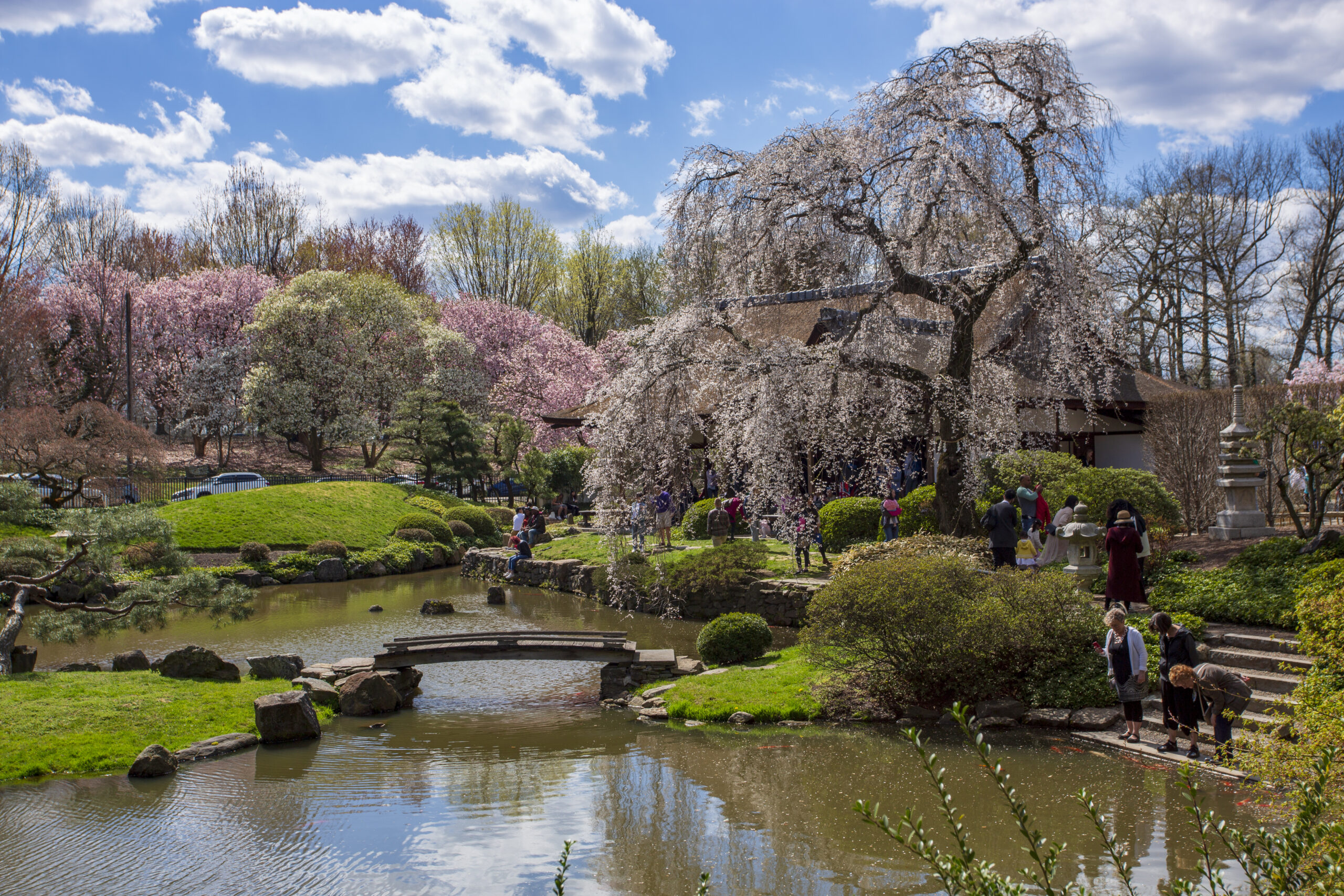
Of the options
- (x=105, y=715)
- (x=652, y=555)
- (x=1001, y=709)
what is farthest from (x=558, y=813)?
(x=652, y=555)

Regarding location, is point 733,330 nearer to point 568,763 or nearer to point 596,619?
point 568,763

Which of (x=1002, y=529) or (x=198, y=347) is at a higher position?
(x=198, y=347)

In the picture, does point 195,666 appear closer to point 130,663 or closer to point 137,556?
point 130,663

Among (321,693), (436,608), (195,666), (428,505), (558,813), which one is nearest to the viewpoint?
(558,813)

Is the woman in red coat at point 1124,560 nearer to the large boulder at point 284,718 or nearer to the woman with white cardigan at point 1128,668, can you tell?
the woman with white cardigan at point 1128,668

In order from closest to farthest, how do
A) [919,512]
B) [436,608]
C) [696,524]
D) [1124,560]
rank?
1. [1124,560]
2. [919,512]
3. [436,608]
4. [696,524]

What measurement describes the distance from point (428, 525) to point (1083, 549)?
2199 centimetres

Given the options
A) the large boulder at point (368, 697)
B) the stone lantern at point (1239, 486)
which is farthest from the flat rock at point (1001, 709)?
the large boulder at point (368, 697)

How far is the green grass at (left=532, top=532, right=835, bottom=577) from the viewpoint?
17.8 m

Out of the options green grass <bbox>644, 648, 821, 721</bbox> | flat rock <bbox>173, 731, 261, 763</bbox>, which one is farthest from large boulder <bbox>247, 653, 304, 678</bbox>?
green grass <bbox>644, 648, 821, 721</bbox>

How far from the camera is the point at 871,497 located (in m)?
18.9

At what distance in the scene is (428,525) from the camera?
2952 cm

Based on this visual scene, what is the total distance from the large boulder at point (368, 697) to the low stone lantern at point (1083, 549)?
9.93 m

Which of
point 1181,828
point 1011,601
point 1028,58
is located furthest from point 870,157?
point 1181,828
